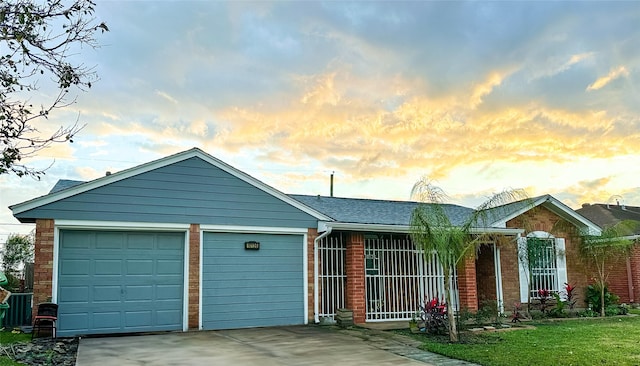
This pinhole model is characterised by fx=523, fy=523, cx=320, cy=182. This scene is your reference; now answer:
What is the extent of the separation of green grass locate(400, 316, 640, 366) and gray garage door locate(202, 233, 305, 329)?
11.2 feet

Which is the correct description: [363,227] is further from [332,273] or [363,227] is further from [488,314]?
[488,314]

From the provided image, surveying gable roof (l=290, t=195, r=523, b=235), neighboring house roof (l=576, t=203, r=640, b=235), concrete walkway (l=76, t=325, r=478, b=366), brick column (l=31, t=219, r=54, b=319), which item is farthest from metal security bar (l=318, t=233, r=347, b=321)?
neighboring house roof (l=576, t=203, r=640, b=235)

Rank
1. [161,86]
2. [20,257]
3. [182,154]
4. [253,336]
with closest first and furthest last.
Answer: [253,336] → [182,154] → [161,86] → [20,257]

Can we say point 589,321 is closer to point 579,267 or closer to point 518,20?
point 579,267

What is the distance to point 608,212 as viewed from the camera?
28688 mm

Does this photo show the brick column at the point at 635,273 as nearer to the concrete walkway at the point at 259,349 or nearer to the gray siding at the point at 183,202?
the concrete walkway at the point at 259,349

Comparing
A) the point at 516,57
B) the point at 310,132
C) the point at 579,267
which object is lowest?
the point at 579,267

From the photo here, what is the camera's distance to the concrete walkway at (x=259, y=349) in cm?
757

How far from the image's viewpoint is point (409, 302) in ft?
45.6

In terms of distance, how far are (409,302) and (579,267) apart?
6271mm

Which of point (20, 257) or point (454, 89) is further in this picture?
point (20, 257)

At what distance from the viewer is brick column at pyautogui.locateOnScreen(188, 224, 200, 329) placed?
11.0 metres

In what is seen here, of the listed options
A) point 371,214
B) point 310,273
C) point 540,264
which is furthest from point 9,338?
point 540,264

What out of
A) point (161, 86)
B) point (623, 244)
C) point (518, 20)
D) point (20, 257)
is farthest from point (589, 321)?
point (20, 257)
